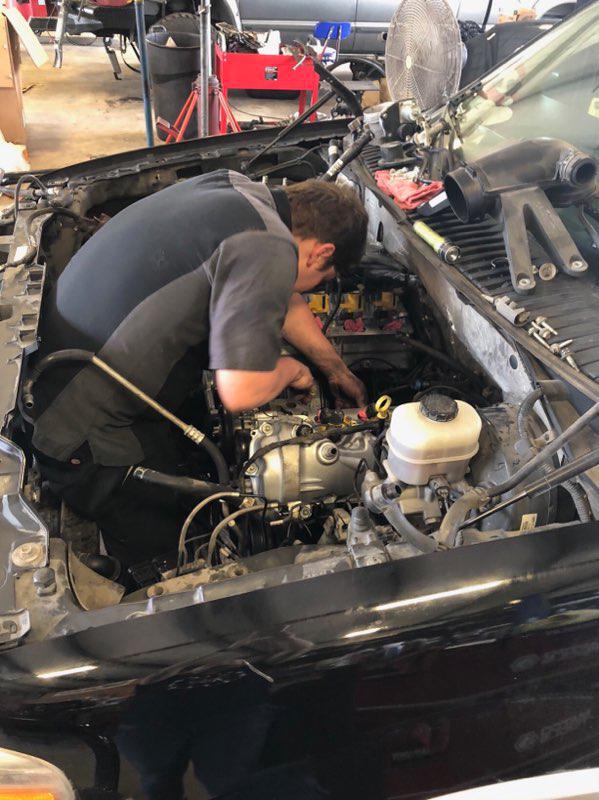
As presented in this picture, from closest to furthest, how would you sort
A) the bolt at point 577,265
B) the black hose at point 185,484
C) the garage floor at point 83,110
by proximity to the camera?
the black hose at point 185,484 < the bolt at point 577,265 < the garage floor at point 83,110

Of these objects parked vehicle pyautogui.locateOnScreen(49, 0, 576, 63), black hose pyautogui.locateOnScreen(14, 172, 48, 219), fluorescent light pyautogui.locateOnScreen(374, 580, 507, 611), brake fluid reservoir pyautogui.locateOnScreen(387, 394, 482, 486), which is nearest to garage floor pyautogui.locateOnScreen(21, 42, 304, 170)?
parked vehicle pyautogui.locateOnScreen(49, 0, 576, 63)

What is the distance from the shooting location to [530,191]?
5.69 ft

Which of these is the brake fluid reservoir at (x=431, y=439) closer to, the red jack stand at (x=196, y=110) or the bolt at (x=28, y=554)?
the bolt at (x=28, y=554)

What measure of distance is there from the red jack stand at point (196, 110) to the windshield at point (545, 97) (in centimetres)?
250

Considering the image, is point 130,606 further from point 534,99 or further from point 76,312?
point 534,99

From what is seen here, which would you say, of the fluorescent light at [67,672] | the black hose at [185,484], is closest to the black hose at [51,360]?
the black hose at [185,484]

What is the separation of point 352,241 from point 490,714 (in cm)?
121

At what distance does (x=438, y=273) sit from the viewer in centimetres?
184

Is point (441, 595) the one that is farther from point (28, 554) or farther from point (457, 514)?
point (28, 554)

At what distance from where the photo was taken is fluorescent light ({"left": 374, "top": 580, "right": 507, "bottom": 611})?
0.96 meters

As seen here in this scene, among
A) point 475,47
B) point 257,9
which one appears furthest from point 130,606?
point 257,9

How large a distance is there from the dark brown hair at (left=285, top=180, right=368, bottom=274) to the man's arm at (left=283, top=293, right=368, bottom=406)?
24 centimetres

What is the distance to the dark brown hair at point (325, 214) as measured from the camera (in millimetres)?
1744

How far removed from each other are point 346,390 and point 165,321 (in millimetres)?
617
